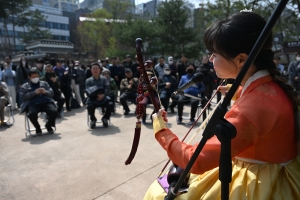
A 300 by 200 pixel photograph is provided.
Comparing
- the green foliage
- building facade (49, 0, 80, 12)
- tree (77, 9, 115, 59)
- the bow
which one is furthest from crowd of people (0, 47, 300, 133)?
building facade (49, 0, 80, 12)

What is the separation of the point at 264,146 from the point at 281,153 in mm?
95

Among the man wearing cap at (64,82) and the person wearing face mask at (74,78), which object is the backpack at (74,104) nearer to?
the man wearing cap at (64,82)

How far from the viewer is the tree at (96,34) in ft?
106

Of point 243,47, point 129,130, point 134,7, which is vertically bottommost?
point 129,130

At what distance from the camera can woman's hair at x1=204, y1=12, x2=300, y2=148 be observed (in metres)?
1.04

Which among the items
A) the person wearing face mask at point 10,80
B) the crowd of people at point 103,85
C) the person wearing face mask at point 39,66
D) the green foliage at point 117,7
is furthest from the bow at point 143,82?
the green foliage at point 117,7

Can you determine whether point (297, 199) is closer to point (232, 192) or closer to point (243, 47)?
point (232, 192)

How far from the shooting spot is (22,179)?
303 centimetres

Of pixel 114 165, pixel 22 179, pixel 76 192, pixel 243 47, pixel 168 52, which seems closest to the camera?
pixel 243 47

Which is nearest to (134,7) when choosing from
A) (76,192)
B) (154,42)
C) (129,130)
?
(154,42)

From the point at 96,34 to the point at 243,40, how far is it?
113ft

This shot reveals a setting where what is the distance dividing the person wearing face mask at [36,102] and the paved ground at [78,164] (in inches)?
13.5

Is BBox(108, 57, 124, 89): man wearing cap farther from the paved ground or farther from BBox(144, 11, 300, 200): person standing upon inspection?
BBox(144, 11, 300, 200): person standing

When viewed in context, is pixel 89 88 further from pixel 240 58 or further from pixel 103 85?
pixel 240 58
